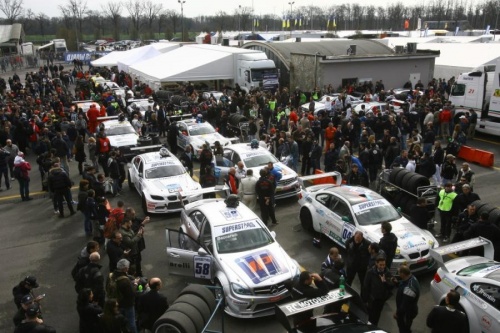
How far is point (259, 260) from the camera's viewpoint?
8383 millimetres

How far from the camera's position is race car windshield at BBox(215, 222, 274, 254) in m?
8.72

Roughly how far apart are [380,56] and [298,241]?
2291 cm

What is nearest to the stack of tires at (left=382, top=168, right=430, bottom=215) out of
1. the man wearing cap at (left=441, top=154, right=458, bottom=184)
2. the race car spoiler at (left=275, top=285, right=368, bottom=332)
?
the man wearing cap at (left=441, top=154, right=458, bottom=184)

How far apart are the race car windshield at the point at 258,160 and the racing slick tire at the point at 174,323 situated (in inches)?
323

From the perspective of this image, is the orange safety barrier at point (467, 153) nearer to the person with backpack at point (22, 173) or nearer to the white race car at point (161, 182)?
the white race car at point (161, 182)

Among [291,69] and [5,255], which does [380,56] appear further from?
[5,255]

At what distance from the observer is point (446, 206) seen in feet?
34.5

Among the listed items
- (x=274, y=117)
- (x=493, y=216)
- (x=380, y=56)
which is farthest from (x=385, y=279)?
(x=380, y=56)

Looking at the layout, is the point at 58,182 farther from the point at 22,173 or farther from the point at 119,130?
the point at 119,130

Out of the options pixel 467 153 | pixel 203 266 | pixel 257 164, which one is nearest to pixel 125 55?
pixel 257 164

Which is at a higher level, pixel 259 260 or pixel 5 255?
pixel 259 260

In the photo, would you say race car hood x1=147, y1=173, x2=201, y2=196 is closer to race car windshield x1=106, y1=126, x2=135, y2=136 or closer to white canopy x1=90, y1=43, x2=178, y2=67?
race car windshield x1=106, y1=126, x2=135, y2=136

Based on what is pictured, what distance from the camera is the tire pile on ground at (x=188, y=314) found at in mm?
6152

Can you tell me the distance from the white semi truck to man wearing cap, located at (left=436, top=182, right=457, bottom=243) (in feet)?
37.1
